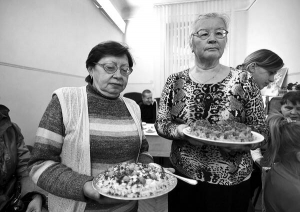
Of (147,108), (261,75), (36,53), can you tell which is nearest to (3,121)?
(36,53)

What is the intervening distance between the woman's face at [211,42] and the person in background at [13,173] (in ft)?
4.89

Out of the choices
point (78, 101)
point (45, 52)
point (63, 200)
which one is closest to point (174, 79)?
point (78, 101)

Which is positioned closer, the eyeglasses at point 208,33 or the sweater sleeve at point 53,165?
the sweater sleeve at point 53,165

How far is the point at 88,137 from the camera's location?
91 cm

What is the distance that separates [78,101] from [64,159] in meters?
0.30

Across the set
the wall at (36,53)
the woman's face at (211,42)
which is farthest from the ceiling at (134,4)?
the woman's face at (211,42)

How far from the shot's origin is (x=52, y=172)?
32.3 inches

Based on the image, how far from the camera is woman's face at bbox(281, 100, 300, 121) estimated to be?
221 cm

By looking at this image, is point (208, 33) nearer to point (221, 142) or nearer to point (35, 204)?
point (221, 142)

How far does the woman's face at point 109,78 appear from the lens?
988 millimetres

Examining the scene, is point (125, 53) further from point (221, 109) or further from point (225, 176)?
point (225, 176)

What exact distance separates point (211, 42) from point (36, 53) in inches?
97.0

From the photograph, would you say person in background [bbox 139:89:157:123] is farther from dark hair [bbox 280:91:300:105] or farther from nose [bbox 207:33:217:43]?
nose [bbox 207:33:217:43]

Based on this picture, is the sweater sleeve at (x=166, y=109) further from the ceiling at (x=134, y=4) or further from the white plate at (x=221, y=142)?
the ceiling at (x=134, y=4)
